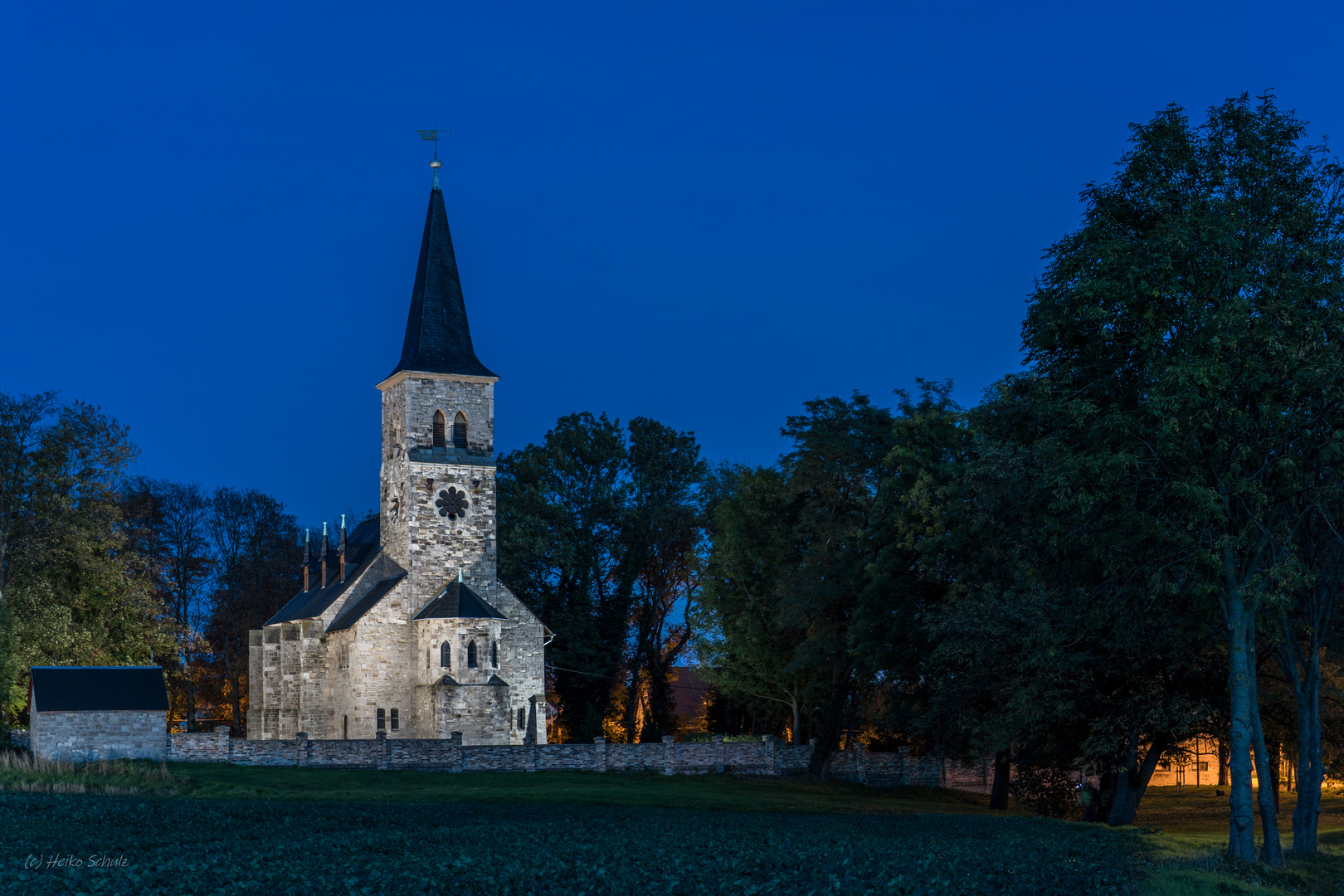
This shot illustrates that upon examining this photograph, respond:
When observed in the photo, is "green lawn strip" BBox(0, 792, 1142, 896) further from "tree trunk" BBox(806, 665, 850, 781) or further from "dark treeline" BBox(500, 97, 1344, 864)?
"tree trunk" BBox(806, 665, 850, 781)

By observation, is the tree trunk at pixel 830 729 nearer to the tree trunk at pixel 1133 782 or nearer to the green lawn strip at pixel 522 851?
the tree trunk at pixel 1133 782

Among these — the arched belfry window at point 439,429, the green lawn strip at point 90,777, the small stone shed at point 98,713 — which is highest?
the arched belfry window at point 439,429

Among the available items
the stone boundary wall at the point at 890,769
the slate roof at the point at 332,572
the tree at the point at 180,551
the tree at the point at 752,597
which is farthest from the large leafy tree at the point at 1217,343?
the tree at the point at 180,551

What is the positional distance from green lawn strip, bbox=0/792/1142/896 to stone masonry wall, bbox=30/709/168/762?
9883 millimetres

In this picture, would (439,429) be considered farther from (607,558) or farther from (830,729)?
(830,729)

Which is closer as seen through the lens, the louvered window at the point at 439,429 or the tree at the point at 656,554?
the louvered window at the point at 439,429

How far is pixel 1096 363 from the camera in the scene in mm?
23703

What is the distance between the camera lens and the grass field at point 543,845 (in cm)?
1673

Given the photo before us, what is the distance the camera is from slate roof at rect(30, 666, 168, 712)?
3628 centimetres

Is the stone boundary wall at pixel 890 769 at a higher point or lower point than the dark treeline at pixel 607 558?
lower

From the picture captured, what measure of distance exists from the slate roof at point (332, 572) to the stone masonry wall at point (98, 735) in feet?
51.6

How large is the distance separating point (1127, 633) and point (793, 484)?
58.2 feet

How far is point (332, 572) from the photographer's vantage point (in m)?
61.3

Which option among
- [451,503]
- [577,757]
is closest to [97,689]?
[577,757]
